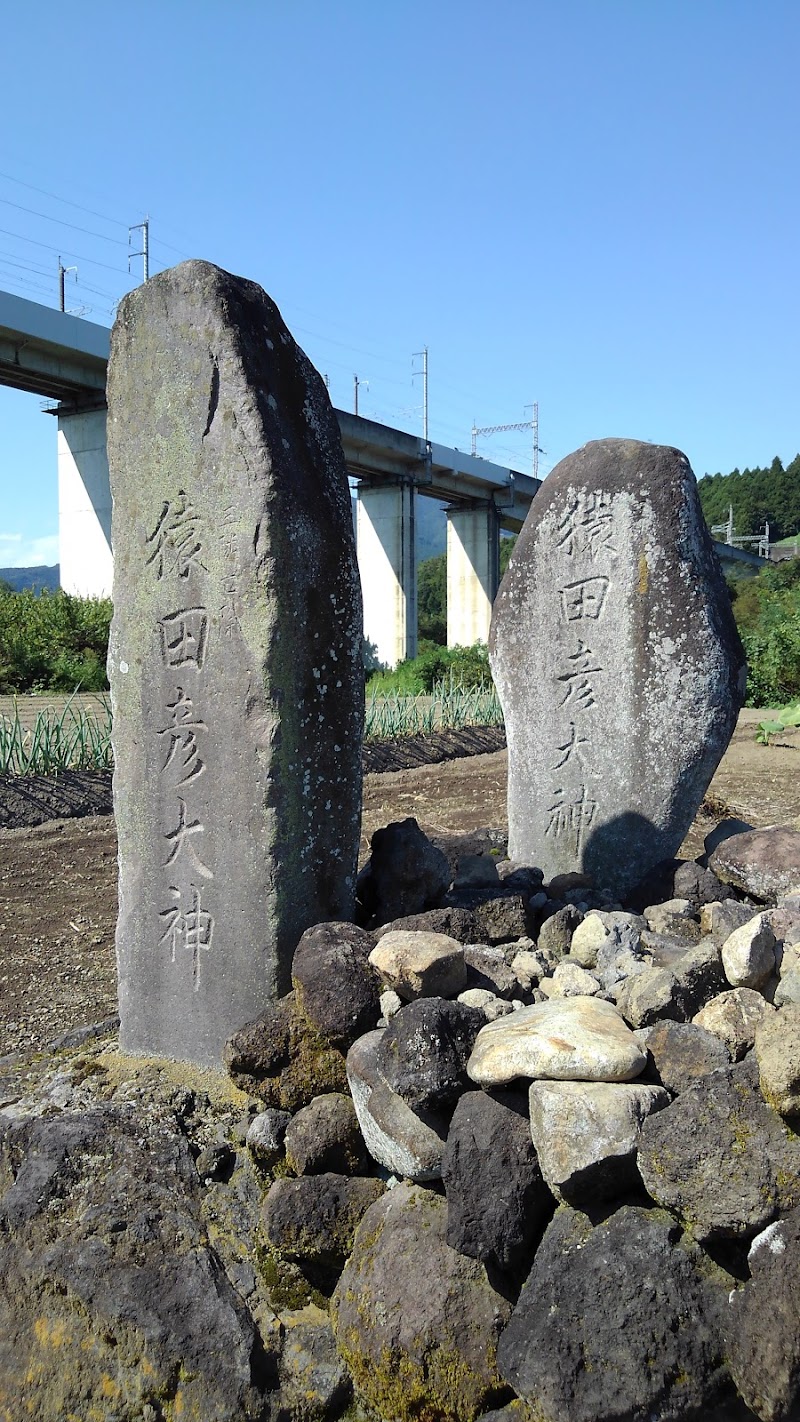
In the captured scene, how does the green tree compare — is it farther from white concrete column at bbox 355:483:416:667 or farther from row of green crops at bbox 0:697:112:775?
row of green crops at bbox 0:697:112:775

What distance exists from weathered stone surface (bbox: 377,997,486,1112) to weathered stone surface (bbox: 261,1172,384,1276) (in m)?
0.33

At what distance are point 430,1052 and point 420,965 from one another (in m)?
0.34

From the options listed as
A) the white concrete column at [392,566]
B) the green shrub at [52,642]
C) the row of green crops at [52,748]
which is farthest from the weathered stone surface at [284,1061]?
the white concrete column at [392,566]

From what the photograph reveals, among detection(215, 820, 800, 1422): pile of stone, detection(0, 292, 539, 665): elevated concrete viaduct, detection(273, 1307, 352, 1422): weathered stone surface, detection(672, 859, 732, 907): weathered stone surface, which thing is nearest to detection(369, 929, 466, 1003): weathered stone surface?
detection(215, 820, 800, 1422): pile of stone

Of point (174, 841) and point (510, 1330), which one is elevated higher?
point (174, 841)

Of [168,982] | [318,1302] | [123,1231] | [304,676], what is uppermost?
[304,676]

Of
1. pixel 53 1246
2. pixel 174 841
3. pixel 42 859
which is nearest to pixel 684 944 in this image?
pixel 174 841

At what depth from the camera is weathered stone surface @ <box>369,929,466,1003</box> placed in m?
2.84

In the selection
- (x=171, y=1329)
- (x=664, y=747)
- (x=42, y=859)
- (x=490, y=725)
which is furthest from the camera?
(x=490, y=725)

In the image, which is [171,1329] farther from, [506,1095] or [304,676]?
[304,676]

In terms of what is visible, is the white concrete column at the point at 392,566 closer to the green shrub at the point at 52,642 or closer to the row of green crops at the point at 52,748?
the green shrub at the point at 52,642

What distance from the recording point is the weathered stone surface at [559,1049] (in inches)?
92.0

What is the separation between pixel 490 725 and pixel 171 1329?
1192 cm

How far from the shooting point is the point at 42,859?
7109 mm
